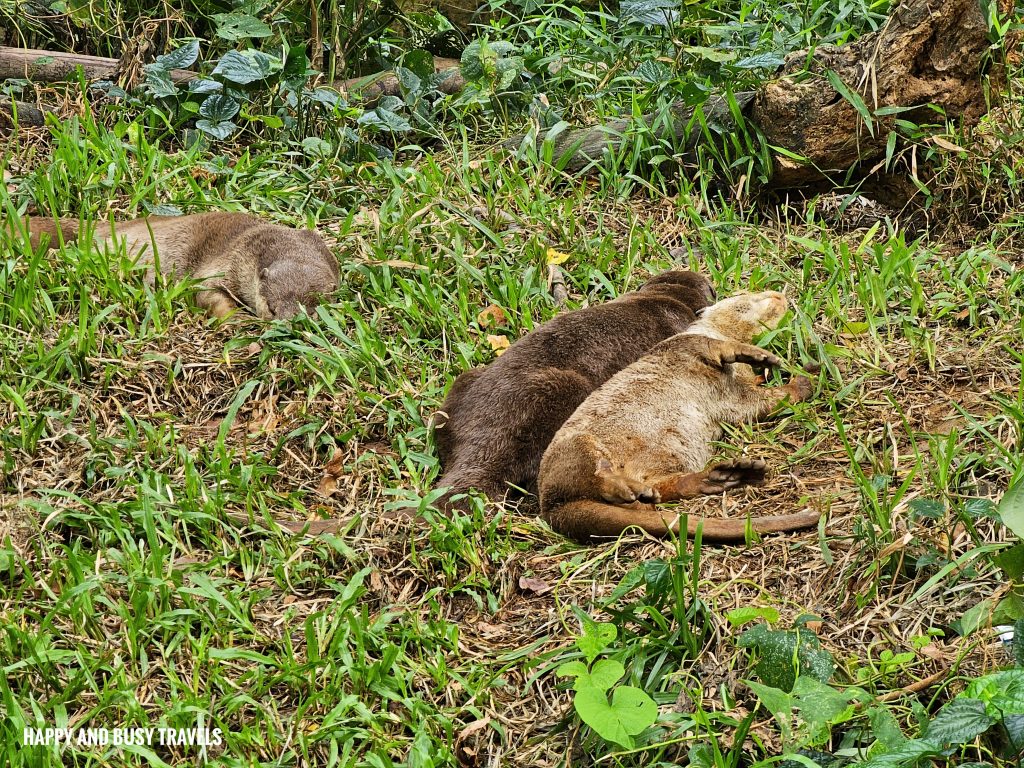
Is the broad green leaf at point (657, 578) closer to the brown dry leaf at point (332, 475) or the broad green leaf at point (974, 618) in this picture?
the broad green leaf at point (974, 618)

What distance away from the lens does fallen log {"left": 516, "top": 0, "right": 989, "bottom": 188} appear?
4734 millimetres

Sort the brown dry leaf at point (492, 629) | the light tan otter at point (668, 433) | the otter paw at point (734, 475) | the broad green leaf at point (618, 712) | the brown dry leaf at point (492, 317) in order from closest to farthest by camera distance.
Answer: the broad green leaf at point (618, 712) < the brown dry leaf at point (492, 629) < the light tan otter at point (668, 433) < the otter paw at point (734, 475) < the brown dry leaf at point (492, 317)

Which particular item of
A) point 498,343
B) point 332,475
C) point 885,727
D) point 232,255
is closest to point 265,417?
point 332,475

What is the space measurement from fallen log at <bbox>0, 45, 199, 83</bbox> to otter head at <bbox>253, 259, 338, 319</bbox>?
187cm

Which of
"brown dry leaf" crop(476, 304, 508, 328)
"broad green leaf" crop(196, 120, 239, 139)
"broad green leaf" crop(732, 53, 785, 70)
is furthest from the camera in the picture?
"broad green leaf" crop(196, 120, 239, 139)

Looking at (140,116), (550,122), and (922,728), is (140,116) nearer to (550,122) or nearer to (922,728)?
(550,122)

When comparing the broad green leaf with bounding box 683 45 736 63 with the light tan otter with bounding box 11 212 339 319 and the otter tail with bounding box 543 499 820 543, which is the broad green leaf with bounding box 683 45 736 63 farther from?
the otter tail with bounding box 543 499 820 543

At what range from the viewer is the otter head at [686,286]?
14.2ft

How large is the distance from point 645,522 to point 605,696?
2.51ft

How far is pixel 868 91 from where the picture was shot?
4805mm

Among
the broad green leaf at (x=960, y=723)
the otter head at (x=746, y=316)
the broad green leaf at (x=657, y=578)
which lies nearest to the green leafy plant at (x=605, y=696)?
the broad green leaf at (x=657, y=578)

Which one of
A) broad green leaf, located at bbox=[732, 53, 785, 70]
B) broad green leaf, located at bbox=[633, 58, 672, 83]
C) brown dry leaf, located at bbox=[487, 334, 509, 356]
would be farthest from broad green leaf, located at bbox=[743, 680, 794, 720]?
broad green leaf, located at bbox=[633, 58, 672, 83]

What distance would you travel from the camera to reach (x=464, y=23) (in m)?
6.73

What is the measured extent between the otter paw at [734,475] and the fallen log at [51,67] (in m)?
4.07
